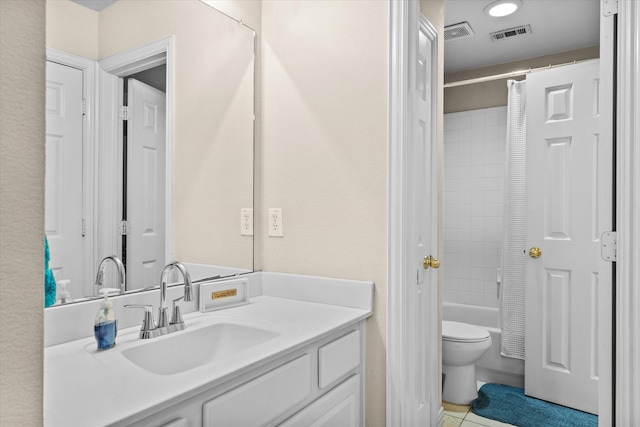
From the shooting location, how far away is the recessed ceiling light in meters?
2.48

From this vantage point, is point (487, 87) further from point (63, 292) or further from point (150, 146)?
point (63, 292)

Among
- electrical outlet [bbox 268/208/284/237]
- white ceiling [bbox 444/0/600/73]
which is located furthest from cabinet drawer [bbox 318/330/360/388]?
white ceiling [bbox 444/0/600/73]

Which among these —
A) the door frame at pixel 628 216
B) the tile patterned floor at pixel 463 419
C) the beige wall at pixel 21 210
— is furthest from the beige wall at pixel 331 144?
the beige wall at pixel 21 210

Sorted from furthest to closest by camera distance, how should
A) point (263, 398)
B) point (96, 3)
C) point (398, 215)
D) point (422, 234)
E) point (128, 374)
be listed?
point (422, 234), point (398, 215), point (96, 3), point (263, 398), point (128, 374)

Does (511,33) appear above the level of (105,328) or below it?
above

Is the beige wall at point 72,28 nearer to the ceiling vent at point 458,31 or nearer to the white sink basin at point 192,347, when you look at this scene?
the white sink basin at point 192,347

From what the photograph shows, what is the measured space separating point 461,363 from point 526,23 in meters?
2.20

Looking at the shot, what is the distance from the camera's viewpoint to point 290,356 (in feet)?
3.97

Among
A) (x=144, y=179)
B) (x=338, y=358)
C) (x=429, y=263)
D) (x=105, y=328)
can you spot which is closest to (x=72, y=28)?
(x=144, y=179)

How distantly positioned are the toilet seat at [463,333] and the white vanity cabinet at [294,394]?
1.13 m

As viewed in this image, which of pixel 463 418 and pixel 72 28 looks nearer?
pixel 72 28

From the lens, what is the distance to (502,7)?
2.53 metres

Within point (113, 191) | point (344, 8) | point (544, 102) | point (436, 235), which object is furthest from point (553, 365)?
point (113, 191)

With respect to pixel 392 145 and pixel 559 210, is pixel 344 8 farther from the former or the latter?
pixel 559 210
